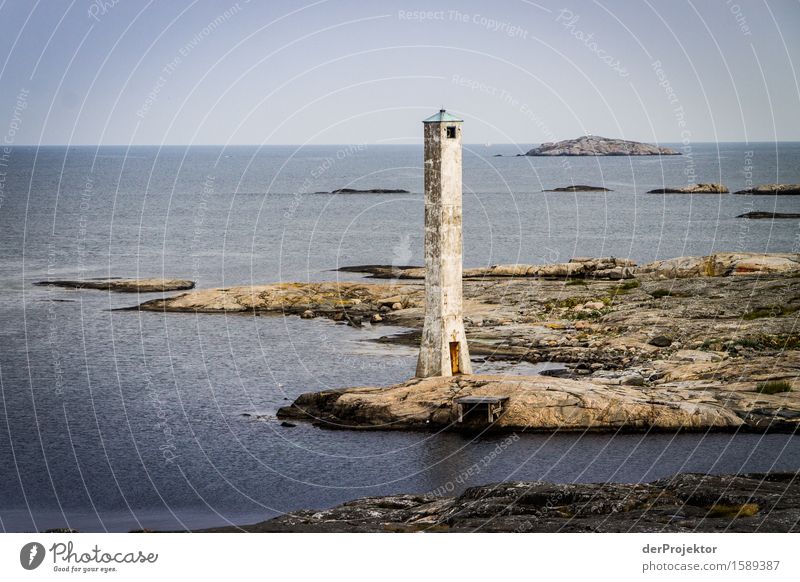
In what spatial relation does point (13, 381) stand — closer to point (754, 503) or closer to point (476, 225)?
point (754, 503)

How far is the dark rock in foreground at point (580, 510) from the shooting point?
31594mm

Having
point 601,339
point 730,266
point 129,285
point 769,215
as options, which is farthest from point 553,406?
point 769,215

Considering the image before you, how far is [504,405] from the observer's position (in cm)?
4544

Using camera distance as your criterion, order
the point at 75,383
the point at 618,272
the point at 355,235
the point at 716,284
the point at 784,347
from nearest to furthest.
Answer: the point at 784,347 → the point at 75,383 → the point at 716,284 → the point at 618,272 → the point at 355,235

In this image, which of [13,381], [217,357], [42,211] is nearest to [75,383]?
[13,381]

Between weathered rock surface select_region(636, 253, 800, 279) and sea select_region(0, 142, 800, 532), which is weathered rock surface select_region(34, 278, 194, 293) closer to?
sea select_region(0, 142, 800, 532)

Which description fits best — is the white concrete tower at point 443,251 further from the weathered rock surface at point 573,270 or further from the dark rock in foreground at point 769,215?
the dark rock in foreground at point 769,215

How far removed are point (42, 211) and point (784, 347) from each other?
146000 mm
